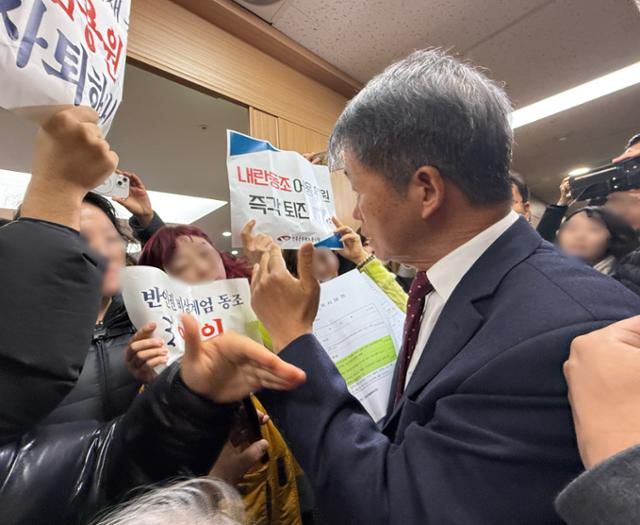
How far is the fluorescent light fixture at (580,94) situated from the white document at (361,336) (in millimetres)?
2189

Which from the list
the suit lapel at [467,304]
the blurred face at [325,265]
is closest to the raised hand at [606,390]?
the suit lapel at [467,304]

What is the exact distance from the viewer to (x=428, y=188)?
→ 61 cm

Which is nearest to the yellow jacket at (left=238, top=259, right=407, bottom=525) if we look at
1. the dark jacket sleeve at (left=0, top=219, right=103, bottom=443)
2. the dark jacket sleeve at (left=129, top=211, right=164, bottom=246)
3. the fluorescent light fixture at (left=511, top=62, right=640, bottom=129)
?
the dark jacket sleeve at (left=0, top=219, right=103, bottom=443)

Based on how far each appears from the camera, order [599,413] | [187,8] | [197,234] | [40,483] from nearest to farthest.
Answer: [599,413]
[40,483]
[197,234]
[187,8]

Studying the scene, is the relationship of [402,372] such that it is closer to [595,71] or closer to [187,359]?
[187,359]

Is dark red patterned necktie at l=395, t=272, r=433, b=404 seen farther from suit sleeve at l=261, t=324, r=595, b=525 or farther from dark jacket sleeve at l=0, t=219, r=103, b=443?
dark jacket sleeve at l=0, t=219, r=103, b=443

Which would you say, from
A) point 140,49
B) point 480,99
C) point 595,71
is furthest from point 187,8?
point 595,71

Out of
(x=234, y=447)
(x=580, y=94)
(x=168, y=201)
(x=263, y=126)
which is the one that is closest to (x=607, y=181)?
(x=234, y=447)

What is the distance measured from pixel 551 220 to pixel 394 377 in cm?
136

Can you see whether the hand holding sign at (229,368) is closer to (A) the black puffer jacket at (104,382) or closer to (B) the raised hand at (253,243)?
(B) the raised hand at (253,243)

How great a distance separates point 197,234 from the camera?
1110mm

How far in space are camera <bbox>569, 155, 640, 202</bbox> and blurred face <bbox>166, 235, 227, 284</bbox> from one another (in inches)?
35.7

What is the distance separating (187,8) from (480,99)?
1.42 meters

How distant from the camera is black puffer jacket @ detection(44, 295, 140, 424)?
839 mm
